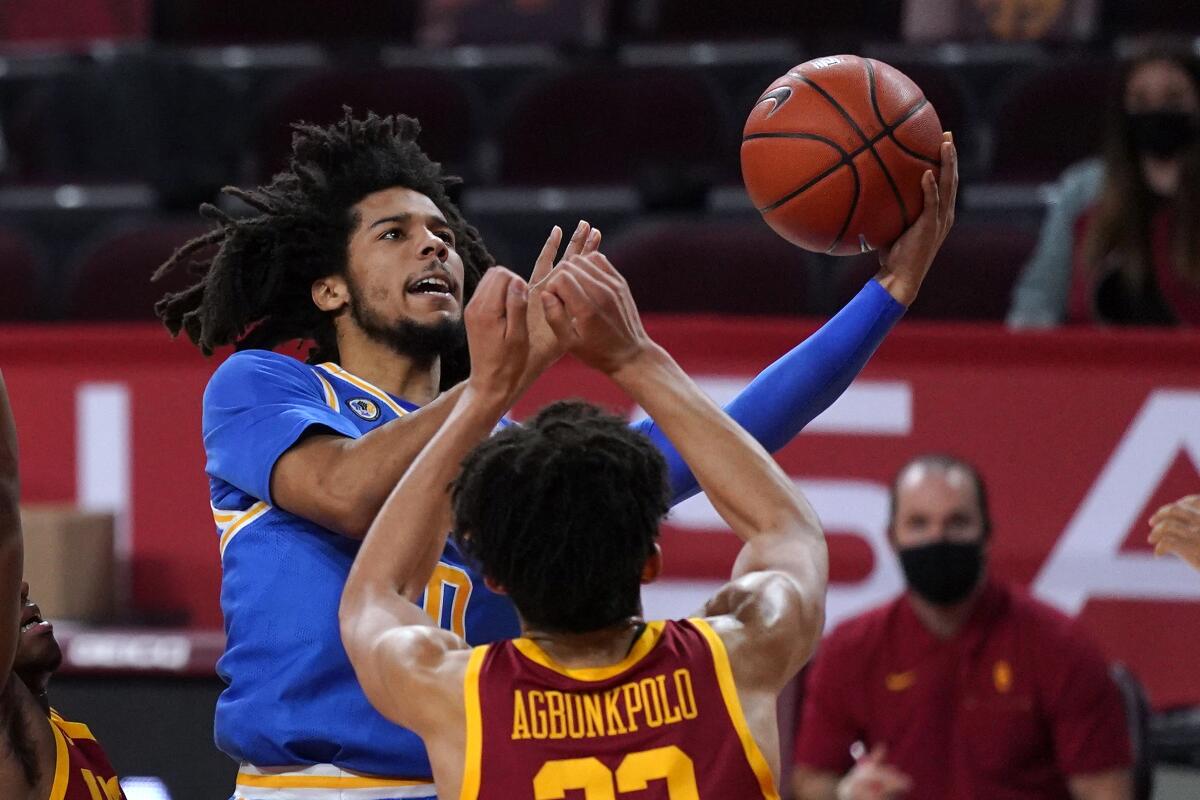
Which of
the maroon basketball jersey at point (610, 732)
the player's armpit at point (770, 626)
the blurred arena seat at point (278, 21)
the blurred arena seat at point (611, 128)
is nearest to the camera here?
the maroon basketball jersey at point (610, 732)

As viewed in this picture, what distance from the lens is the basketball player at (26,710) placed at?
2721 millimetres

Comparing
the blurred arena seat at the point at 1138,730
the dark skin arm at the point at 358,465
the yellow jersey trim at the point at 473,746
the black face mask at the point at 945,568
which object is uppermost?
the dark skin arm at the point at 358,465

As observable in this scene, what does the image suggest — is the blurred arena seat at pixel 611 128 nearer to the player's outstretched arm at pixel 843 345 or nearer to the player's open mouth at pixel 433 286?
the player's open mouth at pixel 433 286

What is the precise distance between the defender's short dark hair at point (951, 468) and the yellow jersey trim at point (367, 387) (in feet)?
7.26

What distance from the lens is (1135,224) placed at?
5.75 m

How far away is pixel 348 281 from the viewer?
11.1 ft

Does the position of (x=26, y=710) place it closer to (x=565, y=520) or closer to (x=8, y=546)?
(x=8, y=546)

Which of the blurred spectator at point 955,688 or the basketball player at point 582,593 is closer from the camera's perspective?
the basketball player at point 582,593

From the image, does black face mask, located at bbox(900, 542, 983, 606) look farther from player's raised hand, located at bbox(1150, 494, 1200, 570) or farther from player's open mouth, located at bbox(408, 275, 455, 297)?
player's open mouth, located at bbox(408, 275, 455, 297)

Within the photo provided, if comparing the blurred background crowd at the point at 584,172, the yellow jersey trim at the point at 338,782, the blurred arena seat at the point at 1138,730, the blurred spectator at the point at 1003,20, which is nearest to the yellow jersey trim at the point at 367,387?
the yellow jersey trim at the point at 338,782

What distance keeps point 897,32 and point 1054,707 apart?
382cm

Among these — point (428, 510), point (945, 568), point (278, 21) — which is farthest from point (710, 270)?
point (428, 510)

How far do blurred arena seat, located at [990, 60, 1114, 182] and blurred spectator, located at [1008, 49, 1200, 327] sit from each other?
1061 millimetres

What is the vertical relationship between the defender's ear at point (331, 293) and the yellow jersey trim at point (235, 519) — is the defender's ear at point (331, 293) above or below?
above
